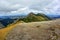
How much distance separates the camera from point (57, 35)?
35.5 ft

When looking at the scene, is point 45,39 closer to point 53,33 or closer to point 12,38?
point 53,33

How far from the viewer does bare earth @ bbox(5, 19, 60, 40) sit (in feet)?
35.8

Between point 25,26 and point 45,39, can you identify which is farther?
point 25,26

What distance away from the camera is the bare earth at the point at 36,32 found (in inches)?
429

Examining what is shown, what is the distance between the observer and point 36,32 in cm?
1140

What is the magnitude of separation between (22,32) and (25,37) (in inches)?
21.9

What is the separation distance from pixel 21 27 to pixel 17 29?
12.6 inches

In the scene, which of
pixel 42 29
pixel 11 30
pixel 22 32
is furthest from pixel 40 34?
pixel 11 30

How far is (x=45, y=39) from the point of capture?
35.3 ft

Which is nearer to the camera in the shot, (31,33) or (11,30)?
(31,33)

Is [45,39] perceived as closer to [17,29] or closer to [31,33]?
[31,33]

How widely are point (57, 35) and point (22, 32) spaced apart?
2.39 m

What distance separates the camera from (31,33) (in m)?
11.4

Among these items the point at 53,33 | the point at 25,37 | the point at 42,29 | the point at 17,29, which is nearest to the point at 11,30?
the point at 17,29
